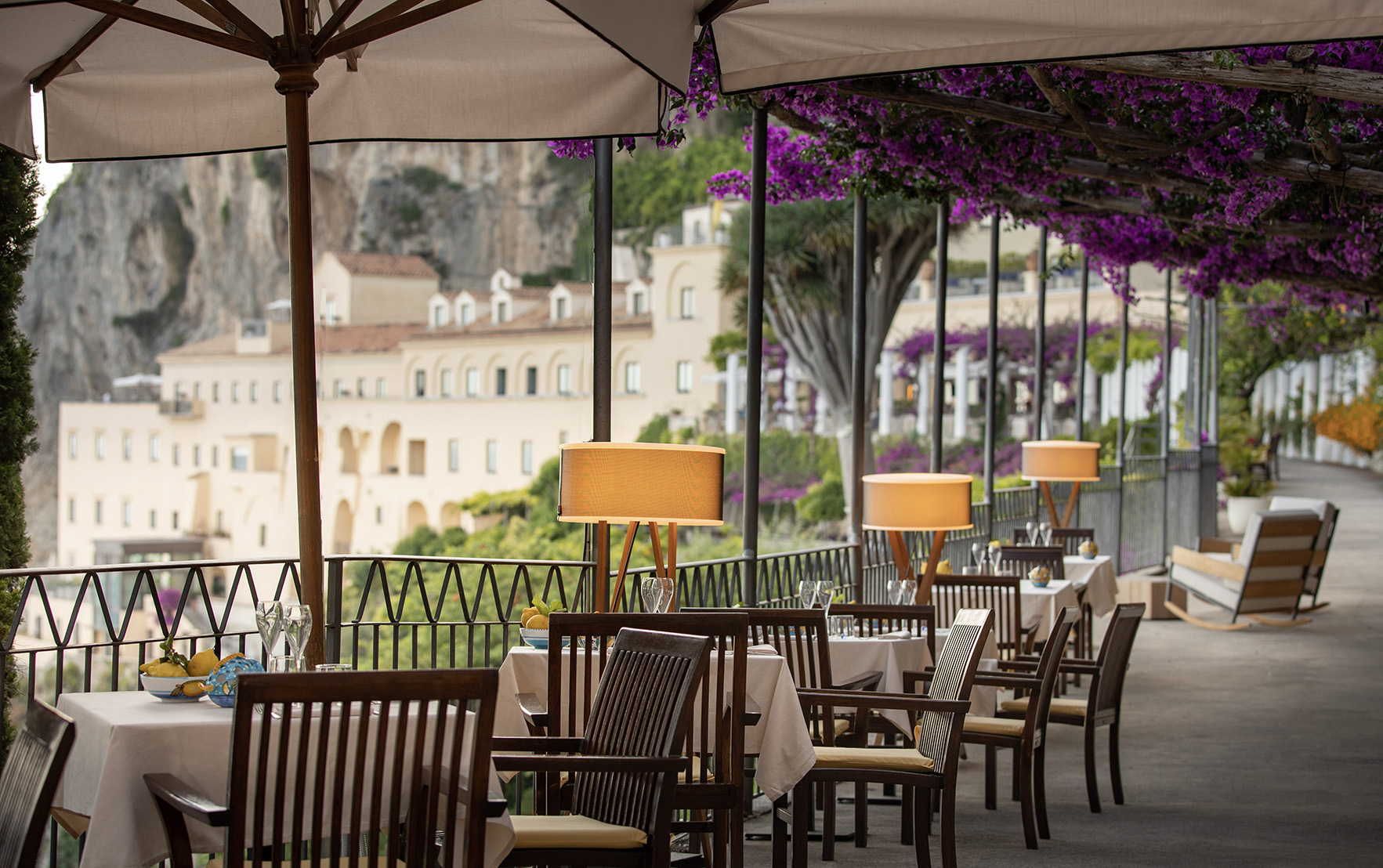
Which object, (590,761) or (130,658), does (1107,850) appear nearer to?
(590,761)

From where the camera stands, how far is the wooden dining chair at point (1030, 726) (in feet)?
15.2

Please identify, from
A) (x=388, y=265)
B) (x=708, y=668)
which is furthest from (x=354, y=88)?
(x=388, y=265)

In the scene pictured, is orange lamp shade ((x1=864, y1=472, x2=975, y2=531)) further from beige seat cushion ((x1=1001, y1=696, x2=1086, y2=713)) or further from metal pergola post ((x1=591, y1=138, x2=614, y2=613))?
metal pergola post ((x1=591, y1=138, x2=614, y2=613))

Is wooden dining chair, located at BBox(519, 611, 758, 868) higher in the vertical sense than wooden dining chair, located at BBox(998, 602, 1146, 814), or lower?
higher

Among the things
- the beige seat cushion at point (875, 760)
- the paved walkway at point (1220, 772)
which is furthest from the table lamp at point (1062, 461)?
the beige seat cushion at point (875, 760)

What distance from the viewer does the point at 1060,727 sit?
7.19m

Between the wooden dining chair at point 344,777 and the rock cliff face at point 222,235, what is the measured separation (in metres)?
55.1

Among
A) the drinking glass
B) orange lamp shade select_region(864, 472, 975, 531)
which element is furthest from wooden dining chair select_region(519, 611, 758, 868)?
orange lamp shade select_region(864, 472, 975, 531)

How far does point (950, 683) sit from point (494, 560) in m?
2.09

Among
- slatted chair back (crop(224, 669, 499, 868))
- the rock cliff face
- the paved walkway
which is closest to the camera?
slatted chair back (crop(224, 669, 499, 868))

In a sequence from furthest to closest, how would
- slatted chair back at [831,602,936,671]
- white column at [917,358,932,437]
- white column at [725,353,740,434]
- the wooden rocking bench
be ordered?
white column at [725,353,740,434], white column at [917,358,932,437], the wooden rocking bench, slatted chair back at [831,602,936,671]

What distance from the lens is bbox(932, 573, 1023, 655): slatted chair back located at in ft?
20.0

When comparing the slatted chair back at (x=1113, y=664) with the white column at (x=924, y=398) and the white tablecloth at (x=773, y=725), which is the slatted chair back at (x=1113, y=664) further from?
the white column at (x=924, y=398)

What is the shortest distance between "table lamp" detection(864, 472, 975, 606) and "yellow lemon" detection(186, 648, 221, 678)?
2.91m
